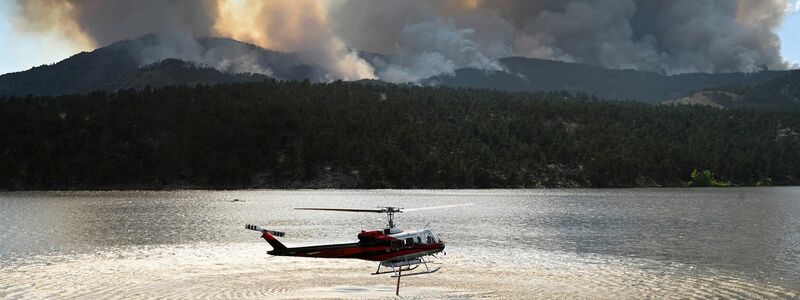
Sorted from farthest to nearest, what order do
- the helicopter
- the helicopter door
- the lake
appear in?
the helicopter → the helicopter door → the lake

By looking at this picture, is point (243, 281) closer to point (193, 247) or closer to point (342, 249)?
point (342, 249)

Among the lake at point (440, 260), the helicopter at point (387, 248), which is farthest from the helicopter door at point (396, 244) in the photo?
the lake at point (440, 260)

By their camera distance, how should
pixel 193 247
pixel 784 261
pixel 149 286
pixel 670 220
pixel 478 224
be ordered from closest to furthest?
pixel 149 286 → pixel 784 261 → pixel 193 247 → pixel 478 224 → pixel 670 220

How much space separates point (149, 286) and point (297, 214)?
325ft

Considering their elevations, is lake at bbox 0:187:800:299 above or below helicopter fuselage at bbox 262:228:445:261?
below

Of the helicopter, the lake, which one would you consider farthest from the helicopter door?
the lake

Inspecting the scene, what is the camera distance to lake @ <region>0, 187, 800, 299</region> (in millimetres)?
56156

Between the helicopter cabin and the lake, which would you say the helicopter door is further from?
the lake

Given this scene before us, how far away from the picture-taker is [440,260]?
7294cm

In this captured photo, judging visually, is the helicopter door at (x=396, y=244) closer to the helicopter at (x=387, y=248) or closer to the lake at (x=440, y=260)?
the helicopter at (x=387, y=248)

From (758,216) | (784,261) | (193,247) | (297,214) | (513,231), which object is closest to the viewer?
(784,261)

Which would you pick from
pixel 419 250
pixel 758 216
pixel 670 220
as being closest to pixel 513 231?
pixel 670 220

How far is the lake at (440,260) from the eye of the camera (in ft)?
184

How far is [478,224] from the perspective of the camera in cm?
12231
